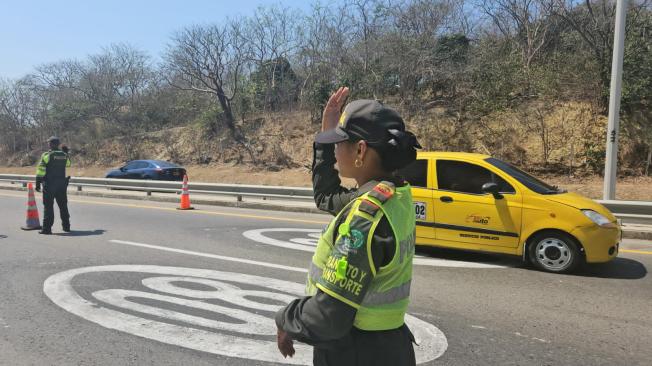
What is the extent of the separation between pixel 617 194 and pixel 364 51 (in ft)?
44.4

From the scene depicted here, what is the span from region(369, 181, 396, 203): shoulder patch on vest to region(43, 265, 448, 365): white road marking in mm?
2494

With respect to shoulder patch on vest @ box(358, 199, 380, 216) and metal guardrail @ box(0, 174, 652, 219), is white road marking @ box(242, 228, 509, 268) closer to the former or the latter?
metal guardrail @ box(0, 174, 652, 219)

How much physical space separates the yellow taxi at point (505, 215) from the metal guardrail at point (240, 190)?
3.42 meters

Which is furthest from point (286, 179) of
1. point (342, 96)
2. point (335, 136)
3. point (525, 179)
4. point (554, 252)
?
point (335, 136)

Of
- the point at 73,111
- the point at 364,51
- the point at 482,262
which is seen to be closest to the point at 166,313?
the point at 482,262

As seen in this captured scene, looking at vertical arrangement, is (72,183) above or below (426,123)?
below

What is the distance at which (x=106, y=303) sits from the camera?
504 cm

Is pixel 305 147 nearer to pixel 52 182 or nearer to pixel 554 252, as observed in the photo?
pixel 52 182

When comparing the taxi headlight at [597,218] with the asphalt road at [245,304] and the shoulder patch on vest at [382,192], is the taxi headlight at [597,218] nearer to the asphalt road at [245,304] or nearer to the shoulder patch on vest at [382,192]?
the asphalt road at [245,304]

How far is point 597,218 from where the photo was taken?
636 centimetres

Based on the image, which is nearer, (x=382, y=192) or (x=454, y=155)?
(x=382, y=192)

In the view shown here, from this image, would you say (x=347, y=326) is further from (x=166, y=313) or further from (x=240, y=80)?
(x=240, y=80)

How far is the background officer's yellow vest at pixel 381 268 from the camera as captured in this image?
154cm

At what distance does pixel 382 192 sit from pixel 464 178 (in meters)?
5.91
